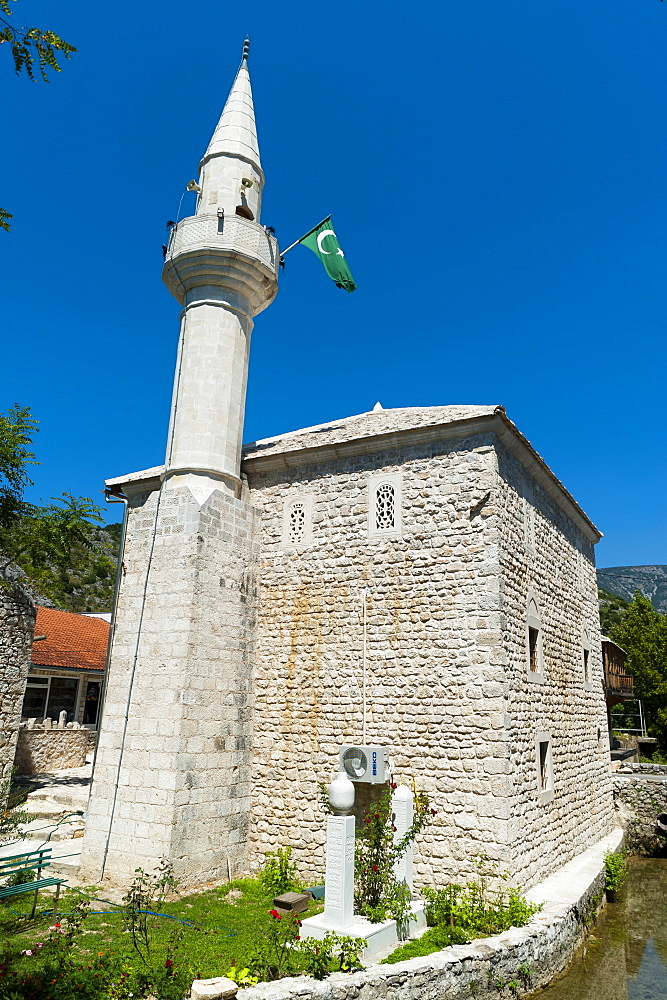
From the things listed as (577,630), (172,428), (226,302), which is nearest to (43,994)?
(172,428)

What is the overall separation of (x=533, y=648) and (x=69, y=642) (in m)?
16.7

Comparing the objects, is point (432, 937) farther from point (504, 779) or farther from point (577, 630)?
point (577, 630)

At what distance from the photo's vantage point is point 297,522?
11.2 metres

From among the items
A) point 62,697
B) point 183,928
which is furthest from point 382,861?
point 62,697

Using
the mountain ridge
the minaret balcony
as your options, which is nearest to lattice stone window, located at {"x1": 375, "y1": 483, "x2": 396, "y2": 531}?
the minaret balcony

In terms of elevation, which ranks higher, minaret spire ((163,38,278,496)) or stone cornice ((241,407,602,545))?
minaret spire ((163,38,278,496))

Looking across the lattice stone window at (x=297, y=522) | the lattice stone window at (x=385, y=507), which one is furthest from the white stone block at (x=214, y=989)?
the lattice stone window at (x=297, y=522)

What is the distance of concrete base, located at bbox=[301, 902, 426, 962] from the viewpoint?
6.74 m

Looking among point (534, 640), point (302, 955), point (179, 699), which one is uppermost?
point (534, 640)

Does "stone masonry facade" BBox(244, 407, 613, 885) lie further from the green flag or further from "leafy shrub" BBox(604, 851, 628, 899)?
the green flag

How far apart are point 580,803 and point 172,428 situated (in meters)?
10.2

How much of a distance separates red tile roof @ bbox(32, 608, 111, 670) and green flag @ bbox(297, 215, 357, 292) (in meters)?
12.4

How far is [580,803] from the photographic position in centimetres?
1220

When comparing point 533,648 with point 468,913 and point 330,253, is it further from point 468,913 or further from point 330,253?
point 330,253
